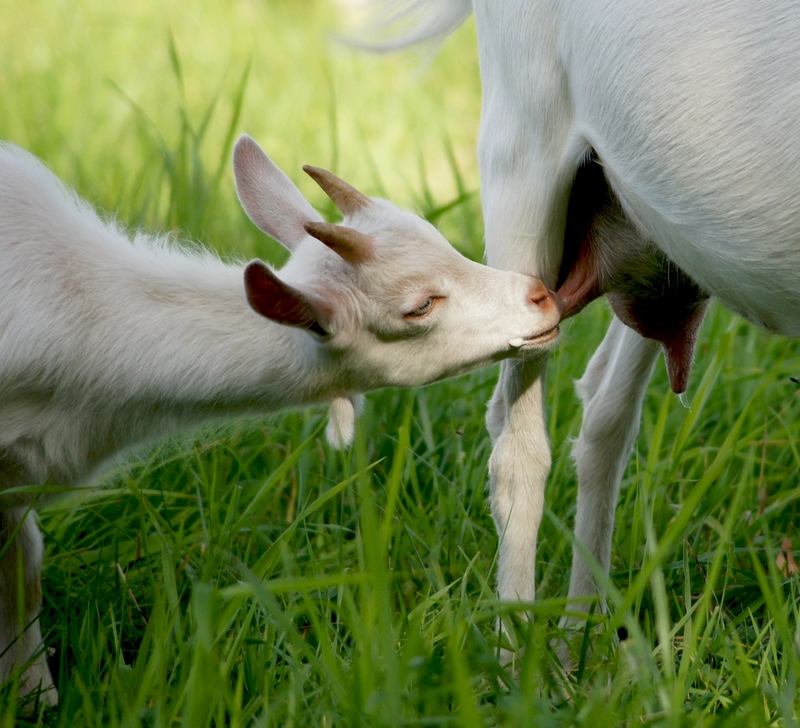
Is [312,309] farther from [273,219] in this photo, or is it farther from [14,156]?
[14,156]

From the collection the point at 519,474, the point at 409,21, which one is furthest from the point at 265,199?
the point at 409,21

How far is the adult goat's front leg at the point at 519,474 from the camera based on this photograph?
2.89m

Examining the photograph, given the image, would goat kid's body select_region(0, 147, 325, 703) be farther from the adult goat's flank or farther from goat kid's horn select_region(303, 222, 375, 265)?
goat kid's horn select_region(303, 222, 375, 265)

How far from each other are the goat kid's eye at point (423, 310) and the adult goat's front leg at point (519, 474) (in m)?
0.60

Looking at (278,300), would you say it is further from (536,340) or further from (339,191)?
(536,340)

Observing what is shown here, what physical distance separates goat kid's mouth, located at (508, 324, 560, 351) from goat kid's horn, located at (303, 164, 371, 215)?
45cm

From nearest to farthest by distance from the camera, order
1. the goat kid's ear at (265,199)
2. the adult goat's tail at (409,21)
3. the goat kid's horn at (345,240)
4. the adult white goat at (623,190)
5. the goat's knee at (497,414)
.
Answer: the goat kid's horn at (345,240), the adult white goat at (623,190), the goat kid's ear at (265,199), the goat's knee at (497,414), the adult goat's tail at (409,21)

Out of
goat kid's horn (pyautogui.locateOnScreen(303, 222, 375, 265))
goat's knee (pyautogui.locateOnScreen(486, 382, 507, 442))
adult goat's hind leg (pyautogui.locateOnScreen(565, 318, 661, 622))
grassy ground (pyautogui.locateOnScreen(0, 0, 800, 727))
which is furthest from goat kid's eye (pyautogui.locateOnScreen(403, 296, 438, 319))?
adult goat's hind leg (pyautogui.locateOnScreen(565, 318, 661, 622))

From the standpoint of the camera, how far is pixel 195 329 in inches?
95.3

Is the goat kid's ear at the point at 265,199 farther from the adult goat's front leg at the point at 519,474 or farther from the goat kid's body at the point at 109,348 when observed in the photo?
the adult goat's front leg at the point at 519,474

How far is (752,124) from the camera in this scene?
2.33 metres

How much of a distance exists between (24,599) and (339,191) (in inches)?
47.7

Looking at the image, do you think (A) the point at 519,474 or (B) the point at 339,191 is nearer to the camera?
(B) the point at 339,191

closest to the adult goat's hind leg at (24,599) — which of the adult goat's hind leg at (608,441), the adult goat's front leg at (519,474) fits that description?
the adult goat's front leg at (519,474)
